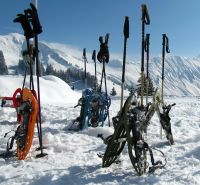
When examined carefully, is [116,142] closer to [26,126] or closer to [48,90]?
[26,126]

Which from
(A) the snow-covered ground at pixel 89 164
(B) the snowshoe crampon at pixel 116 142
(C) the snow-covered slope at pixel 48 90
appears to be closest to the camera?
(A) the snow-covered ground at pixel 89 164

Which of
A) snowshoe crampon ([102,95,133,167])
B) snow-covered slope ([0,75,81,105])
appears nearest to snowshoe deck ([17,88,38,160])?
snowshoe crampon ([102,95,133,167])

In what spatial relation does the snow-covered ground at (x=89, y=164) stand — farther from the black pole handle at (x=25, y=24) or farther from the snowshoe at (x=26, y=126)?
the black pole handle at (x=25, y=24)

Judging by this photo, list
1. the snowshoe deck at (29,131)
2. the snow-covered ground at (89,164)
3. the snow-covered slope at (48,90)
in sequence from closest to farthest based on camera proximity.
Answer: the snow-covered ground at (89,164)
the snowshoe deck at (29,131)
the snow-covered slope at (48,90)

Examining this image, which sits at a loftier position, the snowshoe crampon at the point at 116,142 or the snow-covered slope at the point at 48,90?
the snow-covered slope at the point at 48,90

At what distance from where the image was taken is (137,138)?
6.33 meters

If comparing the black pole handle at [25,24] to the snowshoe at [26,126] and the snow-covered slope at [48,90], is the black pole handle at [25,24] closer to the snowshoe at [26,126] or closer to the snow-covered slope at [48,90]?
the snowshoe at [26,126]

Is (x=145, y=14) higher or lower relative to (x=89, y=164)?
higher

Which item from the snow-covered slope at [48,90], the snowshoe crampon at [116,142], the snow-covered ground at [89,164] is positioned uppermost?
the snow-covered slope at [48,90]

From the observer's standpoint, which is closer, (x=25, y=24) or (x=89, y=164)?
(x=89, y=164)

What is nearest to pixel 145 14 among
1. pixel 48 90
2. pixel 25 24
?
pixel 25 24

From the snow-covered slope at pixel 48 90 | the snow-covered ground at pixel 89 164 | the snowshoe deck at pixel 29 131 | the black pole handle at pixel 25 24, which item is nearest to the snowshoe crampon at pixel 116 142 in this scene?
the snow-covered ground at pixel 89 164

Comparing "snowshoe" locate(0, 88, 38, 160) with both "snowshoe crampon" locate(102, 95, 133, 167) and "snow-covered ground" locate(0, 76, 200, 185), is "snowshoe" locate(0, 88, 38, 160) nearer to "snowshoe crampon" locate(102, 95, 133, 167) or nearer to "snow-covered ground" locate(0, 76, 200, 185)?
"snow-covered ground" locate(0, 76, 200, 185)

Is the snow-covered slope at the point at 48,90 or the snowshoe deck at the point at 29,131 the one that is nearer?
the snowshoe deck at the point at 29,131
